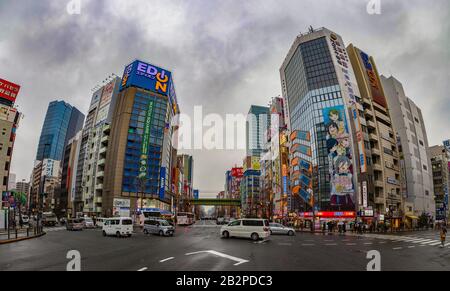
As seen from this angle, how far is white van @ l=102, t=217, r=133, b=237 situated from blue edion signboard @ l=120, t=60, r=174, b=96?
72.7 meters

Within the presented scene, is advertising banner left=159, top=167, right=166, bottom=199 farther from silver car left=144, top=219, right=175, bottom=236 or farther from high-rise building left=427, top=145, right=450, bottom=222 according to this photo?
high-rise building left=427, top=145, right=450, bottom=222

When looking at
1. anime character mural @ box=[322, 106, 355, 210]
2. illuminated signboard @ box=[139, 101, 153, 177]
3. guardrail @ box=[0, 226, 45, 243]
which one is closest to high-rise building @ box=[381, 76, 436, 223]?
anime character mural @ box=[322, 106, 355, 210]

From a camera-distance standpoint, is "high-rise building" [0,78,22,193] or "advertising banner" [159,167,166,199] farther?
"advertising banner" [159,167,166,199]

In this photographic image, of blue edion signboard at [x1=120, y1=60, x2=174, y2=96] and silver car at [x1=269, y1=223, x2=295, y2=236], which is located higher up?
blue edion signboard at [x1=120, y1=60, x2=174, y2=96]

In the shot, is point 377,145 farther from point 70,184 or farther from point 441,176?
point 70,184

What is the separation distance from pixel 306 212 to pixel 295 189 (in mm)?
7497

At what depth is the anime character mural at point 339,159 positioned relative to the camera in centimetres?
7012

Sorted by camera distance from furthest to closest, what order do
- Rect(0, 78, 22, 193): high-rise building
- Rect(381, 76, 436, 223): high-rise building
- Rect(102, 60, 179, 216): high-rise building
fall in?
Rect(102, 60, 179, 216): high-rise building → Rect(381, 76, 436, 223): high-rise building → Rect(0, 78, 22, 193): high-rise building

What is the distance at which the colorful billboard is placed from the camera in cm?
9975

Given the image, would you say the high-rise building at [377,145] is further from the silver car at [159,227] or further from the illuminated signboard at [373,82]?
the silver car at [159,227]

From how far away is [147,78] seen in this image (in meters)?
103

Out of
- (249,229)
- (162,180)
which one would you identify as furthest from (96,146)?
(249,229)

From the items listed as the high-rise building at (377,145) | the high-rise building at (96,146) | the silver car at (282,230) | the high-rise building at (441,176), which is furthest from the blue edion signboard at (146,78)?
the high-rise building at (441,176)
